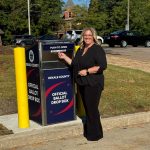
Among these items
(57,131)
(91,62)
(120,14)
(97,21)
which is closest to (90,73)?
(91,62)

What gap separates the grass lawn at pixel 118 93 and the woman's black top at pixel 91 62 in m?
1.54

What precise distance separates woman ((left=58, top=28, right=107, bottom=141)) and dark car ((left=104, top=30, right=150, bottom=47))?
31110mm

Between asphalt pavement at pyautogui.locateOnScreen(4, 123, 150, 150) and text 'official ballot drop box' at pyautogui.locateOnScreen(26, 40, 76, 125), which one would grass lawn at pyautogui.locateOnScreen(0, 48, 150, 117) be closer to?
asphalt pavement at pyautogui.locateOnScreen(4, 123, 150, 150)

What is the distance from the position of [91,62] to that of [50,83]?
0.86 m

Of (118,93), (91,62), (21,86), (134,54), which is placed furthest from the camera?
(134,54)

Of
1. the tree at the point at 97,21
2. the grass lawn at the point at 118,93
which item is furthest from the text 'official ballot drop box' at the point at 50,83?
the tree at the point at 97,21

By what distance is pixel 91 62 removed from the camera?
598 cm

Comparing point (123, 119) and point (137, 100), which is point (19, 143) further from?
point (137, 100)

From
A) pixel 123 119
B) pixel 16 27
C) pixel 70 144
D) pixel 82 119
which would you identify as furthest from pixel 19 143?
pixel 16 27

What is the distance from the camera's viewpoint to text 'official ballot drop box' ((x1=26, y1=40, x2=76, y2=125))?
6395mm

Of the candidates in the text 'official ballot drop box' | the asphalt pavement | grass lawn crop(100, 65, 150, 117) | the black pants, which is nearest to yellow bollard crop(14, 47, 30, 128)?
the text 'official ballot drop box'

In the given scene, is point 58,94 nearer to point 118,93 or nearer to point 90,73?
point 90,73

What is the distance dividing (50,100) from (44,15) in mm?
59856

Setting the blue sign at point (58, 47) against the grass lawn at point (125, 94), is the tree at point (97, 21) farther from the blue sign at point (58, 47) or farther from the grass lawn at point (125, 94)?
the blue sign at point (58, 47)
